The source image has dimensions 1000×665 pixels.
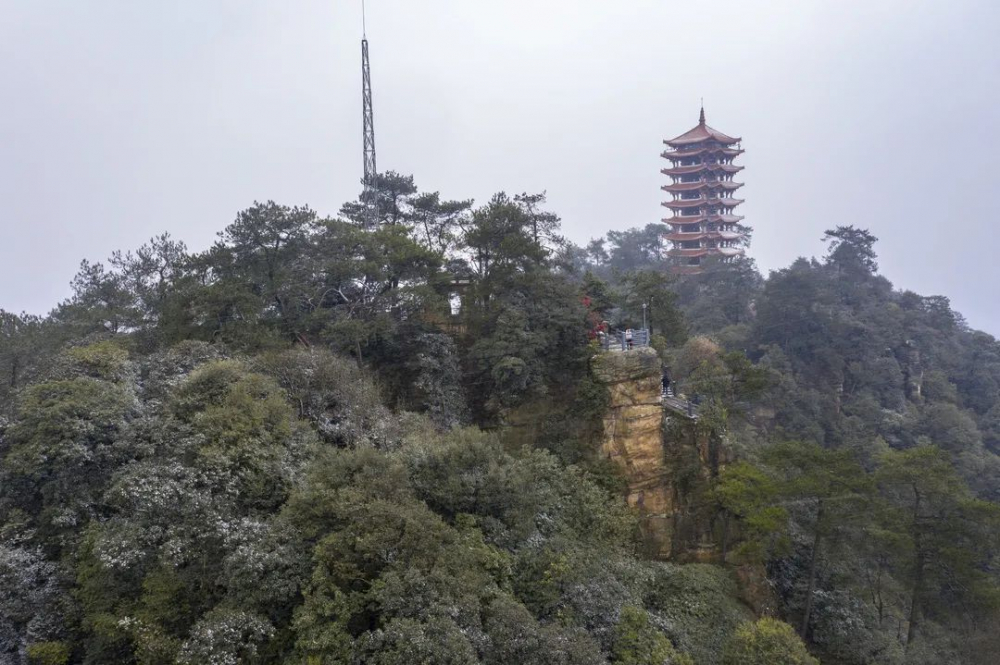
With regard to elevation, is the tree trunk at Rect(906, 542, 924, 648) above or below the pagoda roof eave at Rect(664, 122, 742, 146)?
below

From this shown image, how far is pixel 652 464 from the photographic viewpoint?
629 inches

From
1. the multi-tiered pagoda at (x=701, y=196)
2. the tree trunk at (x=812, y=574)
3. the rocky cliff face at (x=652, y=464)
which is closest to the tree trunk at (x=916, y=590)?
the tree trunk at (x=812, y=574)

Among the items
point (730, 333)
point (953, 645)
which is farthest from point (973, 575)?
point (730, 333)

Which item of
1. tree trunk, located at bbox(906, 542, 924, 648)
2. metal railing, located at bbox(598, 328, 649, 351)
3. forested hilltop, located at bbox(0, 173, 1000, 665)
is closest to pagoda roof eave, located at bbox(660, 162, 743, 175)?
forested hilltop, located at bbox(0, 173, 1000, 665)

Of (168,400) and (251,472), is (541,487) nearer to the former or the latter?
(251,472)

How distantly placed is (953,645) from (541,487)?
9425 mm

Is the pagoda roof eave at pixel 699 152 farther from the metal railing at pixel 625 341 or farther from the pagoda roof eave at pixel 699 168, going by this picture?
the metal railing at pixel 625 341

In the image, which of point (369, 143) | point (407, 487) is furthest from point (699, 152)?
point (407, 487)

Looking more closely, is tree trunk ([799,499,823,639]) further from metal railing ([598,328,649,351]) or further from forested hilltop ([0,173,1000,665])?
metal railing ([598,328,649,351])

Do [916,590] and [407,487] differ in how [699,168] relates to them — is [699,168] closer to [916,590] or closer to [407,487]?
[916,590]

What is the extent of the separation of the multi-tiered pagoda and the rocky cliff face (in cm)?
2820

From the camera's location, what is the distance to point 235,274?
Result: 1711cm

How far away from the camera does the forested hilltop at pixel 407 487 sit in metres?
8.70

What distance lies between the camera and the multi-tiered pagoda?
4247 centimetres
